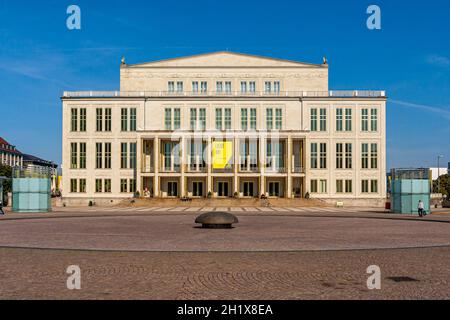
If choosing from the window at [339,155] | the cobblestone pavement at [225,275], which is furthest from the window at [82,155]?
the cobblestone pavement at [225,275]

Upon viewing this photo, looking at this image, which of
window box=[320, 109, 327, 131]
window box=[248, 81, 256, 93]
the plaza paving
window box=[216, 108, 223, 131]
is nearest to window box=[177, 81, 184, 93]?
window box=[216, 108, 223, 131]

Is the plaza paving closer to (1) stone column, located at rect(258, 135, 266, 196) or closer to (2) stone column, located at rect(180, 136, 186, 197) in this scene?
(1) stone column, located at rect(258, 135, 266, 196)

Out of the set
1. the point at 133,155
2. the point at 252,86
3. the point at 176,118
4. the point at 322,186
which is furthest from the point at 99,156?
the point at 322,186

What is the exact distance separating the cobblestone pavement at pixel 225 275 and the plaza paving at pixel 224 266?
20 mm

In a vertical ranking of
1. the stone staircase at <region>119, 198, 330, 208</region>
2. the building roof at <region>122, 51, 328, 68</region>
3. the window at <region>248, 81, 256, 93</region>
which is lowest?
the stone staircase at <region>119, 198, 330, 208</region>

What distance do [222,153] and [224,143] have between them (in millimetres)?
1430

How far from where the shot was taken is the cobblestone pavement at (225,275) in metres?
9.51

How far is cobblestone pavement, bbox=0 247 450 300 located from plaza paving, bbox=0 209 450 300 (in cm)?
2

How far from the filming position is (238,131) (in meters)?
70.8

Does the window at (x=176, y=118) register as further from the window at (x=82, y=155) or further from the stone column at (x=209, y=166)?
the window at (x=82, y=155)

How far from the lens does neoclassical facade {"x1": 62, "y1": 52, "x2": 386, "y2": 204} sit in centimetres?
7088
